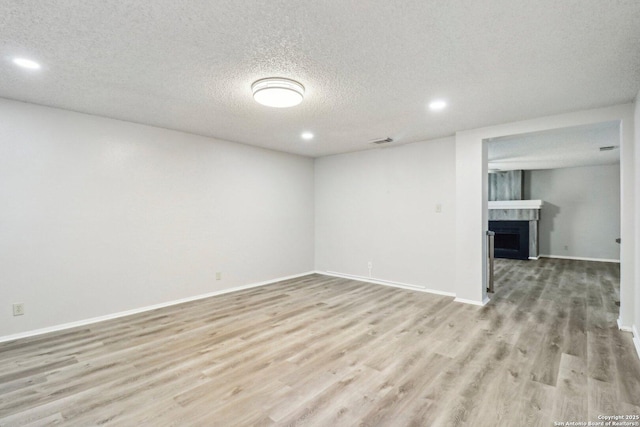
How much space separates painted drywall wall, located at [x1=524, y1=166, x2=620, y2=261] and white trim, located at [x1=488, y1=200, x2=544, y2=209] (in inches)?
19.2

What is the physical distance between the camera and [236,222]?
4969mm

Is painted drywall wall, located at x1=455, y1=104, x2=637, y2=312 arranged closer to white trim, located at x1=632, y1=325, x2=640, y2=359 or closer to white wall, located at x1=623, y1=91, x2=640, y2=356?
white wall, located at x1=623, y1=91, x2=640, y2=356

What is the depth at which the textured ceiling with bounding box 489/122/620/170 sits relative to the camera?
4164 mm

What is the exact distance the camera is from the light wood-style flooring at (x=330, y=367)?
1903 millimetres

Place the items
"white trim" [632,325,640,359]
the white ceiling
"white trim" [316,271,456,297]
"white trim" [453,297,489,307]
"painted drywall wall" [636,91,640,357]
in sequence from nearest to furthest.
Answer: the white ceiling < "white trim" [632,325,640,359] < "painted drywall wall" [636,91,640,357] < "white trim" [453,297,489,307] < "white trim" [316,271,456,297]

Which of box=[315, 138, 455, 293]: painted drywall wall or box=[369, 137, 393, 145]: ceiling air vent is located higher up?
box=[369, 137, 393, 145]: ceiling air vent

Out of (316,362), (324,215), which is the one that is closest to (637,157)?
(316,362)

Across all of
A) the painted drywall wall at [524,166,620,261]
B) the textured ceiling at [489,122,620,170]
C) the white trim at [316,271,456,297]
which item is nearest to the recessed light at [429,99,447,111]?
the textured ceiling at [489,122,620,170]

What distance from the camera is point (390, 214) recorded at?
5277 mm

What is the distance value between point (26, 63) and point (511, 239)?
32.0 ft

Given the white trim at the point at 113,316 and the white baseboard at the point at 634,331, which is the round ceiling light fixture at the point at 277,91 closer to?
the white trim at the point at 113,316

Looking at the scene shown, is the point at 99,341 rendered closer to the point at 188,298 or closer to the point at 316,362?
the point at 188,298

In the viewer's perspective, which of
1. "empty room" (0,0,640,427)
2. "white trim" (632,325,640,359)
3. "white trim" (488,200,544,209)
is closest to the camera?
"empty room" (0,0,640,427)

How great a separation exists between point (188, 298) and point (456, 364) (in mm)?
3549
